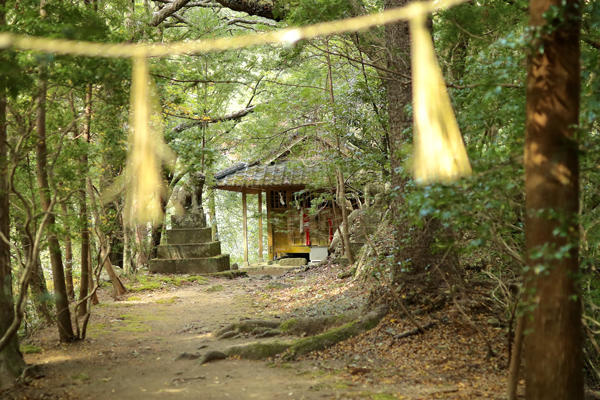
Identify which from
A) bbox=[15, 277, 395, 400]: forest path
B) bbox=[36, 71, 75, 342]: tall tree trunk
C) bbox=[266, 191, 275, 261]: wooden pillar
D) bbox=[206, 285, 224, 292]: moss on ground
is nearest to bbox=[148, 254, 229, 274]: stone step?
bbox=[206, 285, 224, 292]: moss on ground

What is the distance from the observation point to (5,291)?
562 cm

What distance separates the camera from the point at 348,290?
1021 centimetres

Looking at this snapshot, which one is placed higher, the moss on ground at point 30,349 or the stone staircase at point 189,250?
the stone staircase at point 189,250

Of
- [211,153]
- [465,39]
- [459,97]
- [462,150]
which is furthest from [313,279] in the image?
[462,150]

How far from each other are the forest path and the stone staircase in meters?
5.77

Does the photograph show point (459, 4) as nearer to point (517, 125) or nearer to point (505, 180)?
point (517, 125)

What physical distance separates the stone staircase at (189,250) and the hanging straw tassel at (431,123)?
11.2 m

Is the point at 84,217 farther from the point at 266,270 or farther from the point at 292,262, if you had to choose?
the point at 292,262

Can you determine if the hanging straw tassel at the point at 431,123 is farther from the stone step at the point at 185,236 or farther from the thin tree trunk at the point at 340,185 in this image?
the stone step at the point at 185,236

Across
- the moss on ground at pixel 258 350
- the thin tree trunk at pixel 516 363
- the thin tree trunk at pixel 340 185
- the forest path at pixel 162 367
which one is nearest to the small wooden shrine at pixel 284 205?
the thin tree trunk at pixel 340 185

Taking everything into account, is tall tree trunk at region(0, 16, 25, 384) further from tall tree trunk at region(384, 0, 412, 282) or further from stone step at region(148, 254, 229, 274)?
stone step at region(148, 254, 229, 274)

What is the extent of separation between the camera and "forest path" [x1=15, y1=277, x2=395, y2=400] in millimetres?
5246

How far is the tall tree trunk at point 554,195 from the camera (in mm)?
3320

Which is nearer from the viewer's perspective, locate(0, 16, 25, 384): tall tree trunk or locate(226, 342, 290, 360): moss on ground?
locate(0, 16, 25, 384): tall tree trunk
